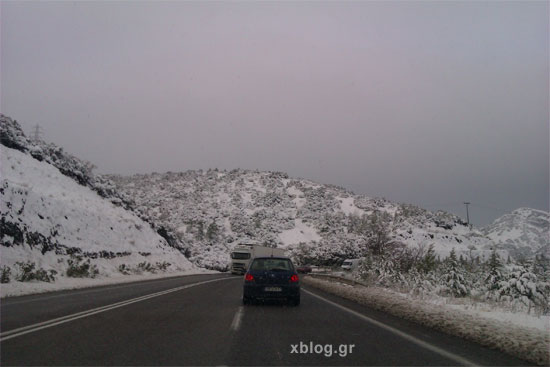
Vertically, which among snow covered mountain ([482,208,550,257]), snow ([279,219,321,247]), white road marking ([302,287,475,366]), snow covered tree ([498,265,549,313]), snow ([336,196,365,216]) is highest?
snow ([336,196,365,216])

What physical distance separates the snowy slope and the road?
15316 mm

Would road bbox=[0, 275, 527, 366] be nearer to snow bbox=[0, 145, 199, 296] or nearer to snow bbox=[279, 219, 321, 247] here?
snow bbox=[0, 145, 199, 296]

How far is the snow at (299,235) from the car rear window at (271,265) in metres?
105

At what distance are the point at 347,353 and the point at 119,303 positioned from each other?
8866mm

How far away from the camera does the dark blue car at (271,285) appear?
13.8m

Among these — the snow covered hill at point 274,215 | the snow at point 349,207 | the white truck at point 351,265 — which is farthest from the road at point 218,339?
the snow at point 349,207

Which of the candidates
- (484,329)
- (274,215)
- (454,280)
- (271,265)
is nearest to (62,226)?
(271,265)

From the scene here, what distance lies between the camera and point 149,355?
21.0 feet

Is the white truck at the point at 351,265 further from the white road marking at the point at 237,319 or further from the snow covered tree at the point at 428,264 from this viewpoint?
the white road marking at the point at 237,319

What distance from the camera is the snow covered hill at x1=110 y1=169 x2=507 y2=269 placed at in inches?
3829

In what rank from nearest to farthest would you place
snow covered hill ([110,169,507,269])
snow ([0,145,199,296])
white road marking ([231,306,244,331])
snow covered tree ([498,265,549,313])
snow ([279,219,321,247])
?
white road marking ([231,306,244,331]) < snow covered tree ([498,265,549,313]) < snow ([0,145,199,296]) < snow covered hill ([110,169,507,269]) < snow ([279,219,321,247])

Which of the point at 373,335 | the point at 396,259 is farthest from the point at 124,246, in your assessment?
the point at 373,335

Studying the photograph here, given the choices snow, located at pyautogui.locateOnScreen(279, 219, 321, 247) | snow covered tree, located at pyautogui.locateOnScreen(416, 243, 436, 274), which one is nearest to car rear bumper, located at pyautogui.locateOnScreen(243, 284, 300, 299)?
snow covered tree, located at pyautogui.locateOnScreen(416, 243, 436, 274)

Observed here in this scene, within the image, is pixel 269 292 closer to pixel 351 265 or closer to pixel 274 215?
pixel 351 265
